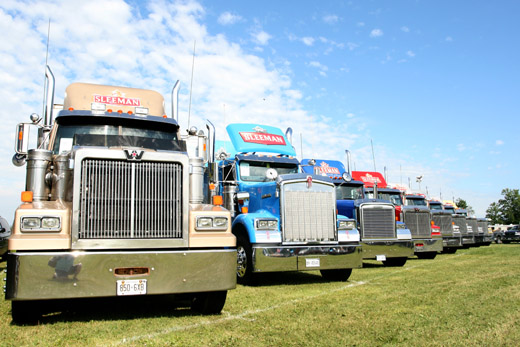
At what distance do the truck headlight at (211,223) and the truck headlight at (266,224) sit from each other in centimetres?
348

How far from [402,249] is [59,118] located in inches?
399

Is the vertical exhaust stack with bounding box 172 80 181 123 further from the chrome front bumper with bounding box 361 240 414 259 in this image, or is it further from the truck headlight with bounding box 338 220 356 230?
the chrome front bumper with bounding box 361 240 414 259

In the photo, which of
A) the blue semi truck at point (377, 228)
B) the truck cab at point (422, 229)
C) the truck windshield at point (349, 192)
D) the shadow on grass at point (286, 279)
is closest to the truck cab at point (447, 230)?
the truck cab at point (422, 229)

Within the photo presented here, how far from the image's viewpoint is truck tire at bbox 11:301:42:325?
5.15m

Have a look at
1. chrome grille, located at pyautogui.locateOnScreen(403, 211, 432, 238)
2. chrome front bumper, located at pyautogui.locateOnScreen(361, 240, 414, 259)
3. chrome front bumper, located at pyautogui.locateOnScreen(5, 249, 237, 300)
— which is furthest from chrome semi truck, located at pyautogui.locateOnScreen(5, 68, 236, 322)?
chrome grille, located at pyautogui.locateOnScreen(403, 211, 432, 238)

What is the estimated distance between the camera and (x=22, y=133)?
6449mm

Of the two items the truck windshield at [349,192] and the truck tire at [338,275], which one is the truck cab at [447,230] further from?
the truck tire at [338,275]

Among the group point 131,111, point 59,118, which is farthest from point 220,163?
point 59,118

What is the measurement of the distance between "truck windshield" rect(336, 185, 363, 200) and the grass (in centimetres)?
604

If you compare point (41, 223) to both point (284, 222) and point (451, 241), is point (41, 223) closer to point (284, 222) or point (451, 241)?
point (284, 222)

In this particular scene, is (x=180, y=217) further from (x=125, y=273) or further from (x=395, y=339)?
(x=395, y=339)

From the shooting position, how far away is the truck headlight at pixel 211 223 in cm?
557

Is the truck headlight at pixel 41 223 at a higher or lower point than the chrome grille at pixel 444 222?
lower

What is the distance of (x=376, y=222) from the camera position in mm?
13031
